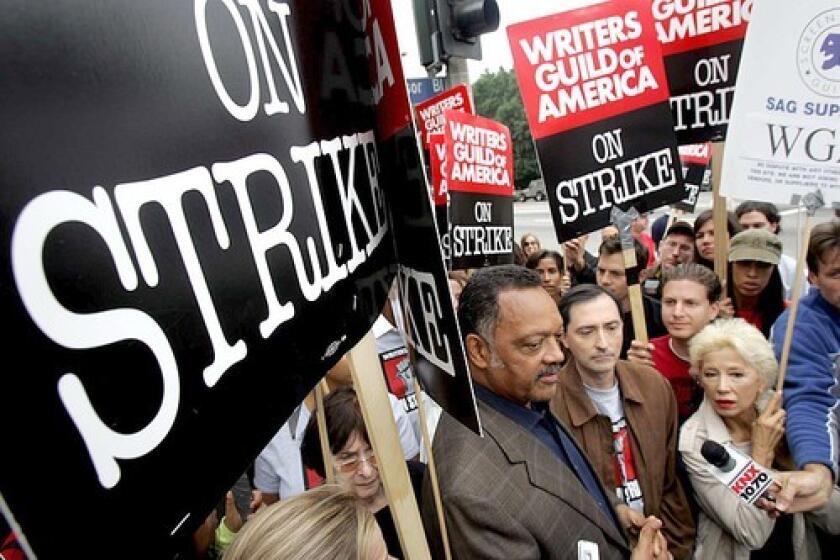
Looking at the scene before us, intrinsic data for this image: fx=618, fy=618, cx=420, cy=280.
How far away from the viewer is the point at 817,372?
2.08 m

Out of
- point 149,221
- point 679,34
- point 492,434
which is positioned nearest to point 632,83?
point 679,34

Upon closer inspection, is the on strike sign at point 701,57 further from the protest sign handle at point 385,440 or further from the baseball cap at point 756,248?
the protest sign handle at point 385,440

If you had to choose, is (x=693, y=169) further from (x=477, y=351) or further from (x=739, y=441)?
(x=477, y=351)

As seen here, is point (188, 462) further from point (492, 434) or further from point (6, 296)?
point (492, 434)

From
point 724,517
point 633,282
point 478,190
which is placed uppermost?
point 478,190

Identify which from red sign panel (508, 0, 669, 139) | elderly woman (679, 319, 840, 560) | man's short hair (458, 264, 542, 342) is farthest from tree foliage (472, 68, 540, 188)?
man's short hair (458, 264, 542, 342)

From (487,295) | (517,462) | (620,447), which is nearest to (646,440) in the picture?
(620,447)

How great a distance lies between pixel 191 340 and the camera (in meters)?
0.48

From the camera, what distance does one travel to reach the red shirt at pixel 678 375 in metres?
2.57

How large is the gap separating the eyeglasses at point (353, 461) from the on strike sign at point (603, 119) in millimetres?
1461

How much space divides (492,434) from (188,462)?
1.27 meters

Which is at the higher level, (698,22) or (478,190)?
(698,22)

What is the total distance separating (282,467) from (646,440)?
1.30m

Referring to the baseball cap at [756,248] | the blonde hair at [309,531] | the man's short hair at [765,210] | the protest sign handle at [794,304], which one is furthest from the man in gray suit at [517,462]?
the man's short hair at [765,210]
